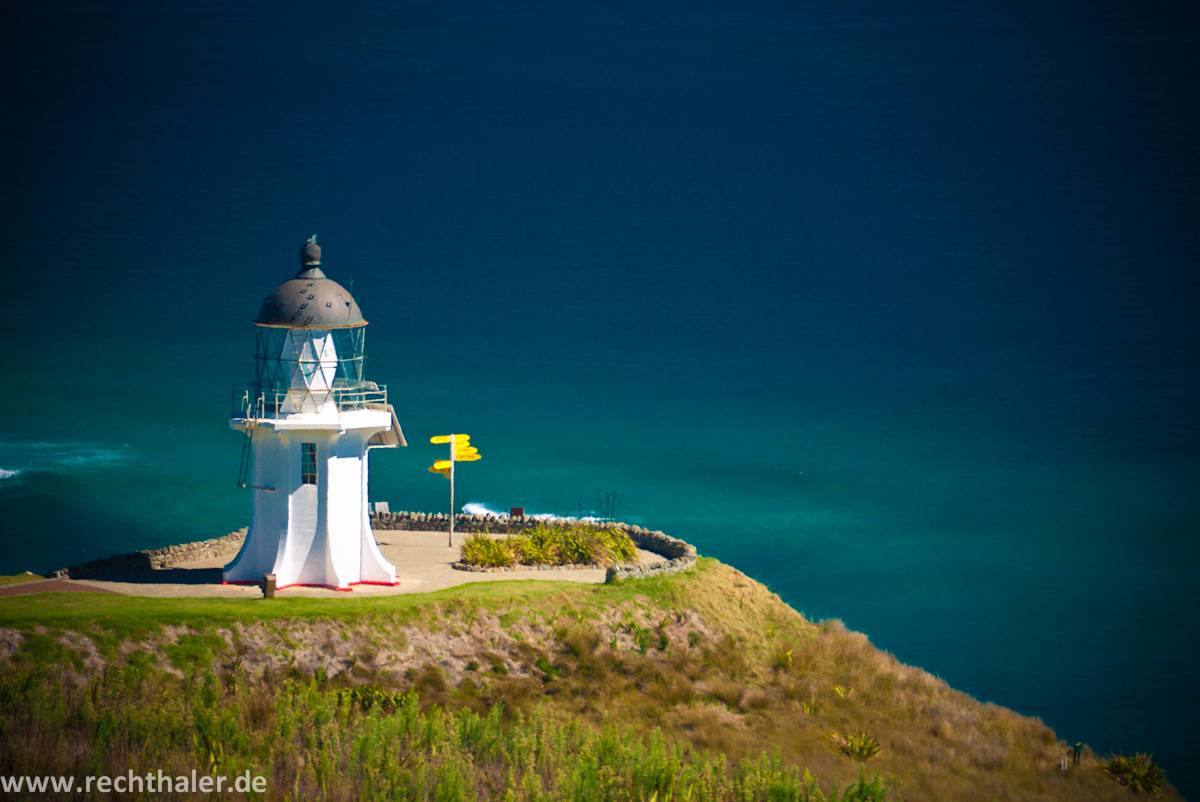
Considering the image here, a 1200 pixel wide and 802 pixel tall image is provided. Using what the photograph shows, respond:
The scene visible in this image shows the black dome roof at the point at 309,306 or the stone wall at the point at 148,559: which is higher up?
the black dome roof at the point at 309,306

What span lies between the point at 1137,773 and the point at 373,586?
18011 millimetres

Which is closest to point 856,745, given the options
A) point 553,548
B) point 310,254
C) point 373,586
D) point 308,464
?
point 553,548

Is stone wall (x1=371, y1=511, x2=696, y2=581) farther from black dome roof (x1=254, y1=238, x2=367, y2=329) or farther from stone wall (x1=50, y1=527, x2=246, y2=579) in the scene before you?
black dome roof (x1=254, y1=238, x2=367, y2=329)

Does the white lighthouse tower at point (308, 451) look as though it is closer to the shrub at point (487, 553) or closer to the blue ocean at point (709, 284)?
the shrub at point (487, 553)

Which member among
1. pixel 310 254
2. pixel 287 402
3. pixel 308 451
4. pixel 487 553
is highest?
pixel 310 254

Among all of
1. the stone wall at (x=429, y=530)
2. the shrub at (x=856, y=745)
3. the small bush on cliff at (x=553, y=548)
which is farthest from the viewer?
the small bush on cliff at (x=553, y=548)

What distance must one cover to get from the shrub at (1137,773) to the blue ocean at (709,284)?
33.1ft

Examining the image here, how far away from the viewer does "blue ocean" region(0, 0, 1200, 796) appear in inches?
2192

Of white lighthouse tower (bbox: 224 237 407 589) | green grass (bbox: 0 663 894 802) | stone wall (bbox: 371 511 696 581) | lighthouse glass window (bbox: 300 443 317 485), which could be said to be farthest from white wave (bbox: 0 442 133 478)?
green grass (bbox: 0 663 894 802)

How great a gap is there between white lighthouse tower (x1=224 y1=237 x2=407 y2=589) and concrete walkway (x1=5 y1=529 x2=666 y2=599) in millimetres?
689

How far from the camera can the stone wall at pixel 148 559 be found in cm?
3136

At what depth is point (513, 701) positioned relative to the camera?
87.7ft

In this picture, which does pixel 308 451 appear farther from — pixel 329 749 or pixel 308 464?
pixel 329 749

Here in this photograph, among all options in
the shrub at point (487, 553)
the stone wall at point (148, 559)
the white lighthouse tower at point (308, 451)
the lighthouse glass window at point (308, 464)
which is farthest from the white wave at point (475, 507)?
the lighthouse glass window at point (308, 464)
